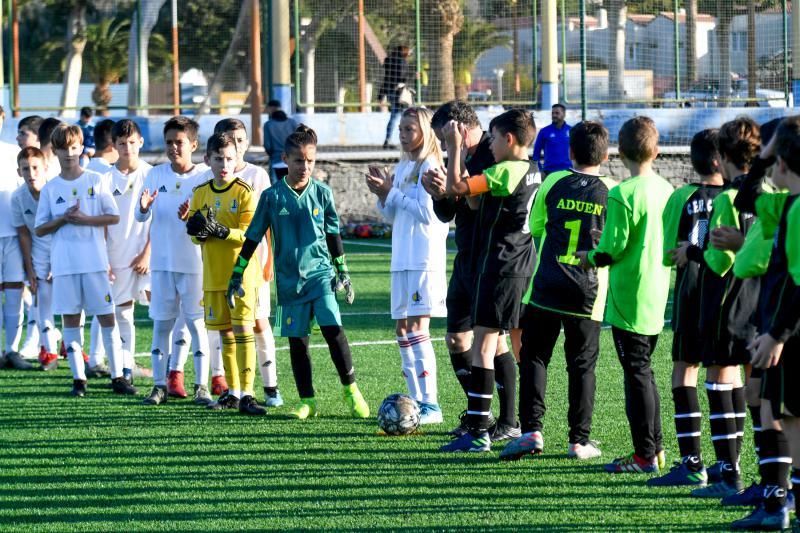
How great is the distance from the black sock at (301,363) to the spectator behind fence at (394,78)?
16144 millimetres

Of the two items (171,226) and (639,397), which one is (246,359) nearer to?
(171,226)

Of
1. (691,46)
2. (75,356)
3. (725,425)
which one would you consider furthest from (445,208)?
(691,46)

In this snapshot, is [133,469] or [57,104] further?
[57,104]

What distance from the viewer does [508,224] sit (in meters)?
7.10

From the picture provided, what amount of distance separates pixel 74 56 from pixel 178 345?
99.2 ft

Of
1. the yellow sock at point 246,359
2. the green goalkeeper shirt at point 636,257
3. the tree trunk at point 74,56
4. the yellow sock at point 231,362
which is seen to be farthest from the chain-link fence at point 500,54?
the green goalkeeper shirt at point 636,257

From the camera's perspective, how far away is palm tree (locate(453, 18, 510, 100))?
1012 inches

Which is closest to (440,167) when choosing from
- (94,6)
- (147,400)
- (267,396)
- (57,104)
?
(267,396)

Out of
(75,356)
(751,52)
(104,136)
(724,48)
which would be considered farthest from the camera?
(724,48)

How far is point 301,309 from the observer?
8.30 meters

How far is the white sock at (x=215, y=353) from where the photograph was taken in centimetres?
937

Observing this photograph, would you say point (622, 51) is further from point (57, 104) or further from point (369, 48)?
point (57, 104)

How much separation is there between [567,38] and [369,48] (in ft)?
13.3

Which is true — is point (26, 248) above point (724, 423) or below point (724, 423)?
above
